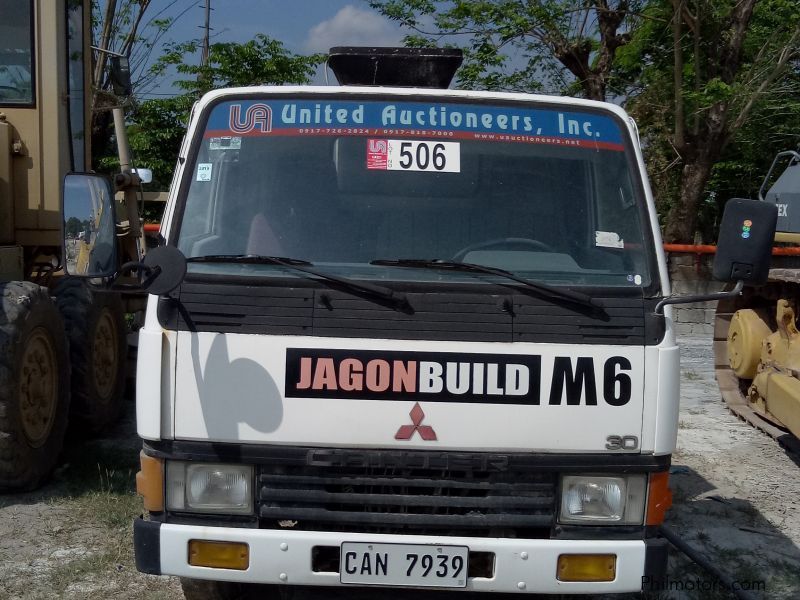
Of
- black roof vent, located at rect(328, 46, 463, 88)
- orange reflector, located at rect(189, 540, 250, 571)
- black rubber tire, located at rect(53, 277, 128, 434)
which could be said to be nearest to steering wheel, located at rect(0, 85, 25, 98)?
black rubber tire, located at rect(53, 277, 128, 434)

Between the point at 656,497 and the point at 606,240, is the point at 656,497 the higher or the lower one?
the lower one

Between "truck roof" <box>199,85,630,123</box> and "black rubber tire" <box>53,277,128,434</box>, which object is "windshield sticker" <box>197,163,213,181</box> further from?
"black rubber tire" <box>53,277,128,434</box>

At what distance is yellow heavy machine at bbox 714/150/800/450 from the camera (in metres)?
6.64

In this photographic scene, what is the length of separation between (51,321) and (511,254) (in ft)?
10.1

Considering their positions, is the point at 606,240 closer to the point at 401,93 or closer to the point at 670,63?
the point at 401,93

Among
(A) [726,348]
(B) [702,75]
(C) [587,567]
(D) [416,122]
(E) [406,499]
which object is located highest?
(B) [702,75]

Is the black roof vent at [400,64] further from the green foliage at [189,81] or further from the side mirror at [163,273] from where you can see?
the green foliage at [189,81]

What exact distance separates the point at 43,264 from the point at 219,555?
4.10 m

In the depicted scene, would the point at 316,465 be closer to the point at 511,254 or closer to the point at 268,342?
the point at 268,342

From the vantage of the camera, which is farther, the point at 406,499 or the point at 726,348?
the point at 726,348

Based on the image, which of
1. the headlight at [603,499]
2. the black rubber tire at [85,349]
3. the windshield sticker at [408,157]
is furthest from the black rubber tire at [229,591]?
the black rubber tire at [85,349]

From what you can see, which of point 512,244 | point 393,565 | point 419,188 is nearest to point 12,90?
point 419,188

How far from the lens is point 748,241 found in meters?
3.47

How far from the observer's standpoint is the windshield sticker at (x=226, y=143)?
3768mm
